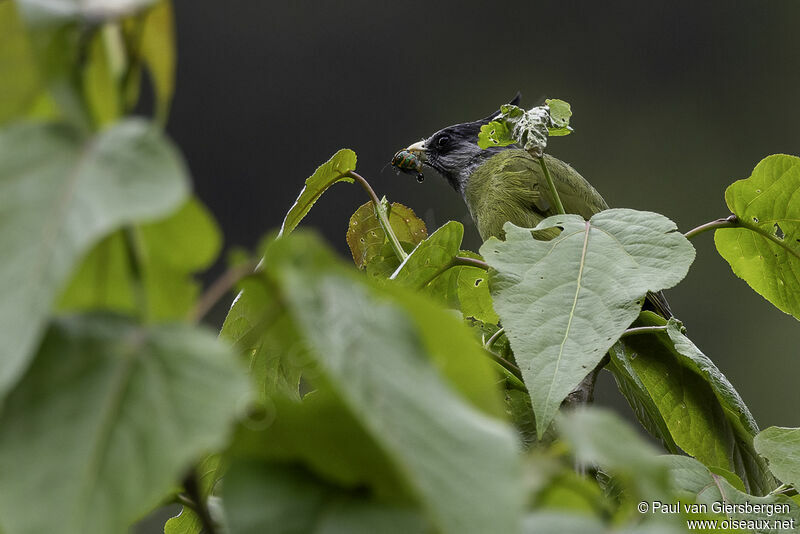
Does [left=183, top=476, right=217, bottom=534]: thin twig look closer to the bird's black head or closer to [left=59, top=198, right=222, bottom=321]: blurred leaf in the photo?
[left=59, top=198, right=222, bottom=321]: blurred leaf

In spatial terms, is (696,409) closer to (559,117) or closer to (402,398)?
(559,117)

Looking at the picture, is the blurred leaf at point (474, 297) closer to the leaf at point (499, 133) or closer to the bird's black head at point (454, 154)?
the leaf at point (499, 133)

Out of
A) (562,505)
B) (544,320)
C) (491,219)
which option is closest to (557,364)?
(544,320)

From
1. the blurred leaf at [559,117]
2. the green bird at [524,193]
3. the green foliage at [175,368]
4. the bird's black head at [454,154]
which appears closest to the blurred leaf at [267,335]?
the green foliage at [175,368]

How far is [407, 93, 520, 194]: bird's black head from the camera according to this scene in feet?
4.84

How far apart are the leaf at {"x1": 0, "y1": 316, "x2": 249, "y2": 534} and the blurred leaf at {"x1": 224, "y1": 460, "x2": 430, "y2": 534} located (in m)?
0.02

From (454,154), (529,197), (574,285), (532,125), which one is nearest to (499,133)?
(532,125)

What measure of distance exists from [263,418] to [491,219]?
2.75 feet

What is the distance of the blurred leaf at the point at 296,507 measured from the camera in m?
0.15

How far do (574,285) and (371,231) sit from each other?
0.25m

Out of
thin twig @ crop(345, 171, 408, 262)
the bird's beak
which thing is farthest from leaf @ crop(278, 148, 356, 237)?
the bird's beak

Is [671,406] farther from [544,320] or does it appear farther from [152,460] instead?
[152,460]

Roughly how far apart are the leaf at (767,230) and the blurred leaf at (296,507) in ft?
1.49

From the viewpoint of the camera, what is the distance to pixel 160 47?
0.17 meters
